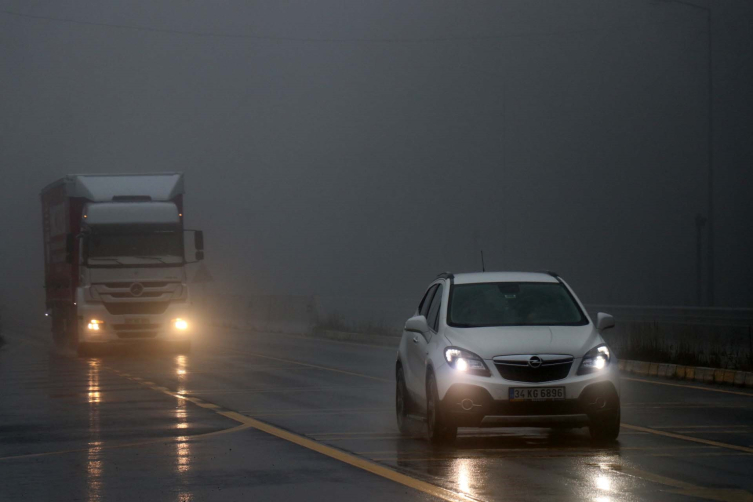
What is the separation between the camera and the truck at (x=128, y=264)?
2689 centimetres

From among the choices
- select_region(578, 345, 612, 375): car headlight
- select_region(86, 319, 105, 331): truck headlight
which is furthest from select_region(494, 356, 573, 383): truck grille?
select_region(86, 319, 105, 331): truck headlight

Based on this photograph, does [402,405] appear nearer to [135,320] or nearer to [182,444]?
[182,444]

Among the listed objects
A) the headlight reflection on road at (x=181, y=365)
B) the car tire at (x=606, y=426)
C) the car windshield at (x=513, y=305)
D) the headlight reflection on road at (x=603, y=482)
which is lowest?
the headlight reflection on road at (x=181, y=365)

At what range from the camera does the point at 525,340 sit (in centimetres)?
1078

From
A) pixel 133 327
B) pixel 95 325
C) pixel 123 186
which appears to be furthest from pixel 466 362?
pixel 123 186

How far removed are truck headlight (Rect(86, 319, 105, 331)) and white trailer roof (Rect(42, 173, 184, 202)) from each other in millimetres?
2852

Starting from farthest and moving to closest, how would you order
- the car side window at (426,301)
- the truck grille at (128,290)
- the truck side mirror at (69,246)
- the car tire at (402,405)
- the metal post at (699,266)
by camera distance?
the metal post at (699,266), the truck side mirror at (69,246), the truck grille at (128,290), the car side window at (426,301), the car tire at (402,405)

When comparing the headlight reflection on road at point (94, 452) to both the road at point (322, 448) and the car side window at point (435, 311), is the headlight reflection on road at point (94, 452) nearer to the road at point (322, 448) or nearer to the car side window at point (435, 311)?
the road at point (322, 448)

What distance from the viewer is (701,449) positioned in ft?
34.6

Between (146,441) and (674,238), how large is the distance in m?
55.2

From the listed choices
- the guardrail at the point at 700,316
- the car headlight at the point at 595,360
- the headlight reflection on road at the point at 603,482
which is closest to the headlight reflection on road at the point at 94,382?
the car headlight at the point at 595,360

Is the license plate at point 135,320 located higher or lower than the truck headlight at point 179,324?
higher

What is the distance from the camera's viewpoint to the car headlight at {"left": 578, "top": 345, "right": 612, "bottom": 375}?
10617mm

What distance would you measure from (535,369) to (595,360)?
0.58 metres
